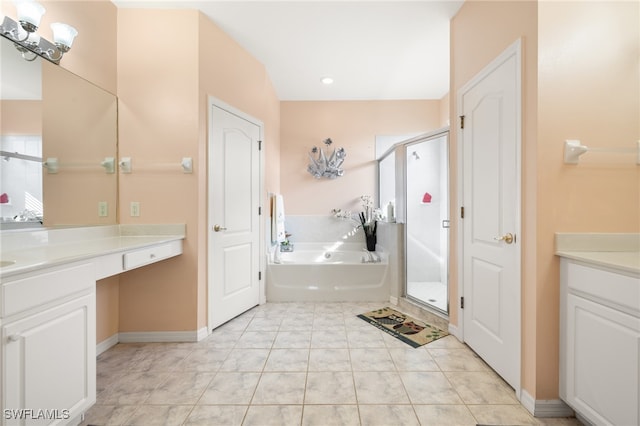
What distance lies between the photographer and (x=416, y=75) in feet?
10.7

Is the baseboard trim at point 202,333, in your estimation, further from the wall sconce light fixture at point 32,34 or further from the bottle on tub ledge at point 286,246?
the wall sconce light fixture at point 32,34

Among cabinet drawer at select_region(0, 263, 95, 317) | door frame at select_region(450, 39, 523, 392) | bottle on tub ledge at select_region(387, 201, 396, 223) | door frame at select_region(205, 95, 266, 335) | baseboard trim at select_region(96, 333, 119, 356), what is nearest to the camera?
cabinet drawer at select_region(0, 263, 95, 317)

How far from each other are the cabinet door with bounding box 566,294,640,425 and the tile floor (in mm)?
250

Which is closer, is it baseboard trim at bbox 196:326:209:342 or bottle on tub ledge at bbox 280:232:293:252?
baseboard trim at bbox 196:326:209:342

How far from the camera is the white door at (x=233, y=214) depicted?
2363mm

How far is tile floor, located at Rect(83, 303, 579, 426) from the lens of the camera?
139 cm

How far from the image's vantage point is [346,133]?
13.2ft

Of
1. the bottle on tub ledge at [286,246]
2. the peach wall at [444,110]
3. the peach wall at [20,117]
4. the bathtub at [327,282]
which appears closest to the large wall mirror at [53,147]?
the peach wall at [20,117]

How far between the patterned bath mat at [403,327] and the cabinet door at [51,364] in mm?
2017

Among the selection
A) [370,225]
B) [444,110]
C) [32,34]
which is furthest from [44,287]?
[444,110]

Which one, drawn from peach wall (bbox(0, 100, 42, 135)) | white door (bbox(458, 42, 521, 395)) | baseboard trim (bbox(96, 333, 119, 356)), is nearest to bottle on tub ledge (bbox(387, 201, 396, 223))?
white door (bbox(458, 42, 521, 395))

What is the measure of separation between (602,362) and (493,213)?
861mm

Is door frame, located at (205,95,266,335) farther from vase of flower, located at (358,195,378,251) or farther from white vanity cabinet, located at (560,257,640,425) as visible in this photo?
white vanity cabinet, located at (560,257,640,425)

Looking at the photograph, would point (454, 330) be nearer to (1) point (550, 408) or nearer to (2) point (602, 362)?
(1) point (550, 408)
